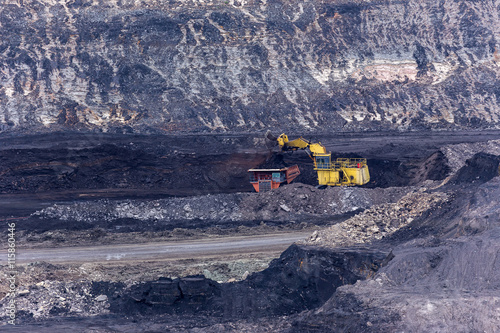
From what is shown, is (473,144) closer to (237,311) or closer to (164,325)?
(237,311)

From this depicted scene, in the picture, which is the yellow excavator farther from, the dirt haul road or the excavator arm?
the dirt haul road

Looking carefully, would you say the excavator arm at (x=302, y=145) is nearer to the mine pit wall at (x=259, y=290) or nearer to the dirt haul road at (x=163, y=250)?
the dirt haul road at (x=163, y=250)

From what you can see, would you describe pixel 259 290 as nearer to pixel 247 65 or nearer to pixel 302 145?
pixel 302 145

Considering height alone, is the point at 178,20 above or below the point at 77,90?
above

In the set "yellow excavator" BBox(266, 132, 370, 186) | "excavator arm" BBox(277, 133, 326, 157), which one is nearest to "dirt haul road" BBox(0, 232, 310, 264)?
"yellow excavator" BBox(266, 132, 370, 186)

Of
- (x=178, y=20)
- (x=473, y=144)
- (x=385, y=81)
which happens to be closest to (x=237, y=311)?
(x=473, y=144)

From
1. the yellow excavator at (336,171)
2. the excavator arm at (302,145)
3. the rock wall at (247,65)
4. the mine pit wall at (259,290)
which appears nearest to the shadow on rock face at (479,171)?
the yellow excavator at (336,171)

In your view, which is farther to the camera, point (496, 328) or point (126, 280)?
point (126, 280)

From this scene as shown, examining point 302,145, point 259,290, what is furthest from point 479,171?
point 259,290
